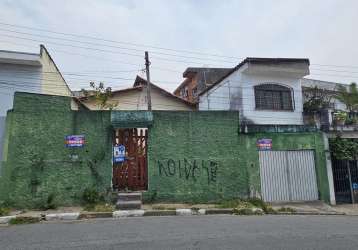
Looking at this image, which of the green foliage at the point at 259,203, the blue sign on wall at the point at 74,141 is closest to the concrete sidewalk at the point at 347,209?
the green foliage at the point at 259,203

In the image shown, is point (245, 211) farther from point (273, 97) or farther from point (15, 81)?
point (15, 81)

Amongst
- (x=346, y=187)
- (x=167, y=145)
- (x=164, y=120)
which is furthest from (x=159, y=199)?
(x=346, y=187)

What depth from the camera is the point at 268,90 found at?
668 inches

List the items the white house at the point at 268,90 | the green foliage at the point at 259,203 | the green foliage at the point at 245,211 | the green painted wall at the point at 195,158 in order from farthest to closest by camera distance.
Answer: the white house at the point at 268,90 < the green painted wall at the point at 195,158 < the green foliage at the point at 259,203 < the green foliage at the point at 245,211

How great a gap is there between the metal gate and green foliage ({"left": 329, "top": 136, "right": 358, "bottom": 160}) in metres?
1.16

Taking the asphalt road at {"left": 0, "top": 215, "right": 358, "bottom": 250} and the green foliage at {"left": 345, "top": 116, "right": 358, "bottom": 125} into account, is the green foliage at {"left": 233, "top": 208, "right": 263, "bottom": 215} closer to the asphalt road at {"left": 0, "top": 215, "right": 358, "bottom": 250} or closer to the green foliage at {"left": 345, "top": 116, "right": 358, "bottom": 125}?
the asphalt road at {"left": 0, "top": 215, "right": 358, "bottom": 250}

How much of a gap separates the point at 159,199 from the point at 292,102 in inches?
419

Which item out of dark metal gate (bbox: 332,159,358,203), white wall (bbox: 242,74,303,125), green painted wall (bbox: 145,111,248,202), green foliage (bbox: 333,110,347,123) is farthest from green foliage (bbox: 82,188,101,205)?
Answer: green foliage (bbox: 333,110,347,123)

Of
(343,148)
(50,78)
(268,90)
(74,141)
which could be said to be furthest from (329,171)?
(50,78)

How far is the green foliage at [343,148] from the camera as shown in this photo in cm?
1216

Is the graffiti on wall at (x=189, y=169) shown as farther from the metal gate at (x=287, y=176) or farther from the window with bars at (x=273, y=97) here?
the window with bars at (x=273, y=97)

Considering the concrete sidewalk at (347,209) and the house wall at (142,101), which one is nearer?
the concrete sidewalk at (347,209)

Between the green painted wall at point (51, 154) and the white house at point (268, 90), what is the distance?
28.8 feet

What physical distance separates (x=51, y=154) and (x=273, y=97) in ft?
40.7
